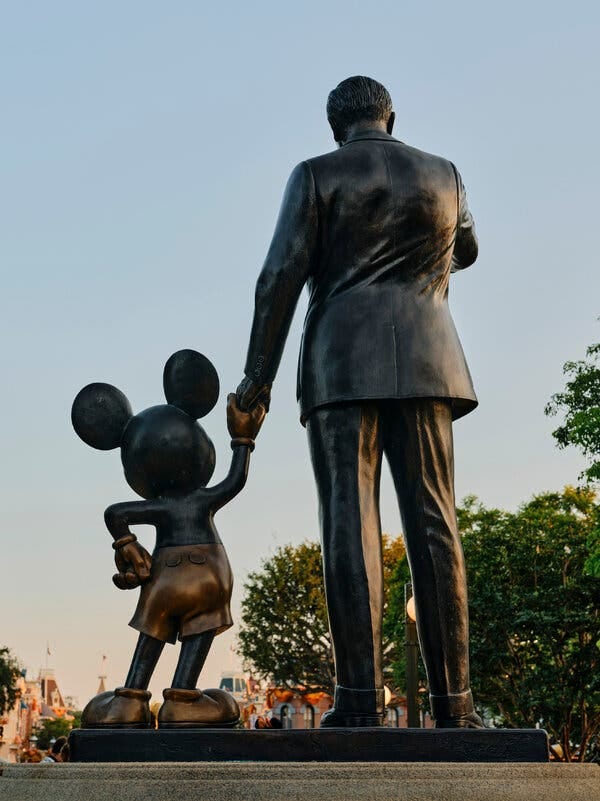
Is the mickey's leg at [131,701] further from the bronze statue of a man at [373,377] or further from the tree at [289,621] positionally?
the tree at [289,621]

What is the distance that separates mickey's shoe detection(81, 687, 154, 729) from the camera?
17.5ft

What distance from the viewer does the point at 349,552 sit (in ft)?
17.5

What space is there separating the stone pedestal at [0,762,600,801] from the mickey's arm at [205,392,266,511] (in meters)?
1.69

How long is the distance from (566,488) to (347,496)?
122ft

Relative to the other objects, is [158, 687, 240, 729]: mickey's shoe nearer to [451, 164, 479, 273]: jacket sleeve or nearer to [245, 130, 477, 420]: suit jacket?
[245, 130, 477, 420]: suit jacket

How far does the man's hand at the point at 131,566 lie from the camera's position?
19.2ft

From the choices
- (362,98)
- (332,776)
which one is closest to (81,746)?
(332,776)

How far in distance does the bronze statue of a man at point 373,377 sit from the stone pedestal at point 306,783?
676 millimetres

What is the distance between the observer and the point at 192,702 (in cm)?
548

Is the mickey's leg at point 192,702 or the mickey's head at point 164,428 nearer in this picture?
the mickey's leg at point 192,702

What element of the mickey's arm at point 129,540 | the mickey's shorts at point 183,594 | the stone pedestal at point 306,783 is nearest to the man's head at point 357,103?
the mickey's arm at point 129,540

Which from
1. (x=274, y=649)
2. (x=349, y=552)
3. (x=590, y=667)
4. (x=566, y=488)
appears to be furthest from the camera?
(x=274, y=649)

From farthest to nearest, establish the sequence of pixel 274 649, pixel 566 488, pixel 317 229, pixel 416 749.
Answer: pixel 274 649
pixel 566 488
pixel 317 229
pixel 416 749

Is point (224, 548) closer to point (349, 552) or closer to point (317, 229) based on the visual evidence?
point (349, 552)
